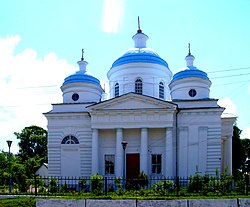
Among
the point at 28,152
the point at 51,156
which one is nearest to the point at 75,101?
the point at 51,156

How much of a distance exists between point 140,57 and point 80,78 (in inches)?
233

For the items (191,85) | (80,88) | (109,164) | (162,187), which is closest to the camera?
(162,187)

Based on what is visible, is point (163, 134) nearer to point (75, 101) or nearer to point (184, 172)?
point (184, 172)

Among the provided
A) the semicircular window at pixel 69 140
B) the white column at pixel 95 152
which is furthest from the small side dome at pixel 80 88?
the white column at pixel 95 152

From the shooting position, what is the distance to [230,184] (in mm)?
18078

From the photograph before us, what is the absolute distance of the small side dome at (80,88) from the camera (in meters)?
28.8

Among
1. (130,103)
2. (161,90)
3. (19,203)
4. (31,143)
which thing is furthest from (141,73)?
(31,143)

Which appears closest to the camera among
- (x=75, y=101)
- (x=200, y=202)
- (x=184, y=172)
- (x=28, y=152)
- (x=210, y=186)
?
(x=200, y=202)

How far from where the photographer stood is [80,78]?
1141 inches

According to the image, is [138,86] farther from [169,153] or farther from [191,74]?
[169,153]

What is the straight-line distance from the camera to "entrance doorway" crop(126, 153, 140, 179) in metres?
25.9

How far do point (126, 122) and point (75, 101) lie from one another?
597 cm

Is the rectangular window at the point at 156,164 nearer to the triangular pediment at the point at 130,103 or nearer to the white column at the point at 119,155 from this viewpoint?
the white column at the point at 119,155

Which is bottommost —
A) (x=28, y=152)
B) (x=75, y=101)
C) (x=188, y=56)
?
(x=28, y=152)
